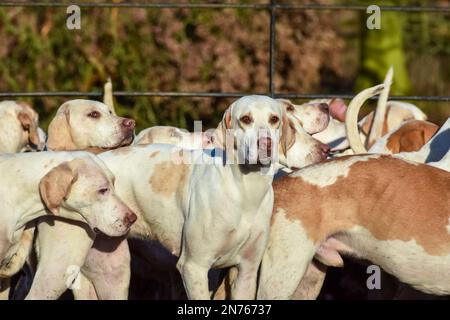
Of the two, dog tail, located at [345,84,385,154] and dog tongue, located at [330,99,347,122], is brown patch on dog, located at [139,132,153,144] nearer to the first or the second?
dog tail, located at [345,84,385,154]

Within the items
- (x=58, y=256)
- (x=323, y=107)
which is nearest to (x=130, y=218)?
(x=58, y=256)

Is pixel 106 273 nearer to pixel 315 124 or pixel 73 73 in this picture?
pixel 315 124

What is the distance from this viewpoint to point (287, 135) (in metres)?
5.61

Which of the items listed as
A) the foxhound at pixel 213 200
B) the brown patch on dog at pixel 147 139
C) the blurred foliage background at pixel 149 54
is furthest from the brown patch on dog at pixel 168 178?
the blurred foliage background at pixel 149 54

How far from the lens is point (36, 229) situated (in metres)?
5.79

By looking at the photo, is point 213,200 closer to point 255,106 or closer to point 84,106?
point 255,106

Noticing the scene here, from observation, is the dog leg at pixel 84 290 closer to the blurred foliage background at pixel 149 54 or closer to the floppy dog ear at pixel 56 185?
the floppy dog ear at pixel 56 185

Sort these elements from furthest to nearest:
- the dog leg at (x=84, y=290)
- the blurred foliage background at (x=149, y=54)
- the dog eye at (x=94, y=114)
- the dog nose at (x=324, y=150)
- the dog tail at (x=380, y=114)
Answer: the blurred foliage background at (x=149, y=54), the dog tail at (x=380, y=114), the dog eye at (x=94, y=114), the dog leg at (x=84, y=290), the dog nose at (x=324, y=150)

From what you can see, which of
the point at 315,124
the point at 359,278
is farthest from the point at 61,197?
the point at 359,278

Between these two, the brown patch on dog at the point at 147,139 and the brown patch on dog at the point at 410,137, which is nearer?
the brown patch on dog at the point at 147,139

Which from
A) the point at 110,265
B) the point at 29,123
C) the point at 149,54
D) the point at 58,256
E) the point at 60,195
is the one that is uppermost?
the point at 149,54

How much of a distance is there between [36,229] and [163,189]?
23.9 inches

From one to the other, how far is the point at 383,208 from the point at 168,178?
0.97 m

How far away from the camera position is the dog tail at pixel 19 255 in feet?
18.9
